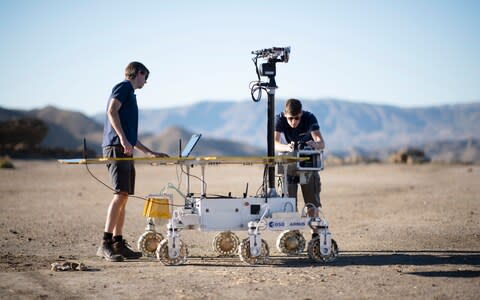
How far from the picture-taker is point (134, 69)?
9.09 meters

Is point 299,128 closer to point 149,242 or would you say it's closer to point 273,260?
point 273,260

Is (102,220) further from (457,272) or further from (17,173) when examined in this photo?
(17,173)

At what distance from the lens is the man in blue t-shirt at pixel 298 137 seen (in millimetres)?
9344

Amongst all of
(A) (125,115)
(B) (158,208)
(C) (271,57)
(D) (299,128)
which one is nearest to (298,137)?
(D) (299,128)

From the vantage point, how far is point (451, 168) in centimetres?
3434

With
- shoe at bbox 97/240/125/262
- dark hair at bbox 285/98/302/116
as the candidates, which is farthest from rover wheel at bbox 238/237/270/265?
dark hair at bbox 285/98/302/116

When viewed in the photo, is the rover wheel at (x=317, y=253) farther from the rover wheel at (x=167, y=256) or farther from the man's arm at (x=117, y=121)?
the man's arm at (x=117, y=121)

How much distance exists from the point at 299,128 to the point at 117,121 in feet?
8.30

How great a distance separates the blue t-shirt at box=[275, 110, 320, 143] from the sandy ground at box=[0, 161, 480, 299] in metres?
1.63

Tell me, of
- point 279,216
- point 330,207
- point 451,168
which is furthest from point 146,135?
point 279,216

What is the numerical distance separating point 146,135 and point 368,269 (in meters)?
124

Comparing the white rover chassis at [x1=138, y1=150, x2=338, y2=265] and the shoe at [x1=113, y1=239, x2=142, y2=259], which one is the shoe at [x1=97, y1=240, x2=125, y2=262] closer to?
the shoe at [x1=113, y1=239, x2=142, y2=259]

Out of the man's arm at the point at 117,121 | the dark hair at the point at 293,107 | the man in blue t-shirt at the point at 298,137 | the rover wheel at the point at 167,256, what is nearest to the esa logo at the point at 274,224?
the man in blue t-shirt at the point at 298,137

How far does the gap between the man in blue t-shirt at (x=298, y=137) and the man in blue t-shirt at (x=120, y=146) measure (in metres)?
1.77
